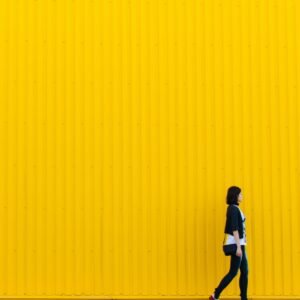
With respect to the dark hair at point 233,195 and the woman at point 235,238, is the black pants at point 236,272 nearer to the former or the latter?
the woman at point 235,238

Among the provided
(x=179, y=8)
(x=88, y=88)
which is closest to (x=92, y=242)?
(x=88, y=88)

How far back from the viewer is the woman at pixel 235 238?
960 centimetres

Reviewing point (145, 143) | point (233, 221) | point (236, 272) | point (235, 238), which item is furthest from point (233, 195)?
point (145, 143)

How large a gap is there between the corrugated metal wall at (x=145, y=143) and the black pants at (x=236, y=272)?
1.37ft

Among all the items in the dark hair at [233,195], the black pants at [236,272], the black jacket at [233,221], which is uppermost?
the dark hair at [233,195]

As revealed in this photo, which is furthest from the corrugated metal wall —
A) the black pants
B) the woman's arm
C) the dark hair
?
the woman's arm

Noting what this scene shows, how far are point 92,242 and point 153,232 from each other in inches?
37.5

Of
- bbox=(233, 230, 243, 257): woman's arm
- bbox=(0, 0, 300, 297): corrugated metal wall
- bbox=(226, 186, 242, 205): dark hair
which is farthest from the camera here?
bbox=(0, 0, 300, 297): corrugated metal wall

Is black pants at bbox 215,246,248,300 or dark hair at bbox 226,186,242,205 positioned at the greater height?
dark hair at bbox 226,186,242,205

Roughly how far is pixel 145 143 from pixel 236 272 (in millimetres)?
2401

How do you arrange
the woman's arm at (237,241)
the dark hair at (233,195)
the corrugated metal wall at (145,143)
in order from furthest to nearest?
the corrugated metal wall at (145,143)
the dark hair at (233,195)
the woman's arm at (237,241)

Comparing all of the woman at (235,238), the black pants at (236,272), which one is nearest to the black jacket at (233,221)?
the woman at (235,238)

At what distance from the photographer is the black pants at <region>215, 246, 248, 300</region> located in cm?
963

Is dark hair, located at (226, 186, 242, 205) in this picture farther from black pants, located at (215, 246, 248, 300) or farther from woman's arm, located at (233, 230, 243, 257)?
black pants, located at (215, 246, 248, 300)
